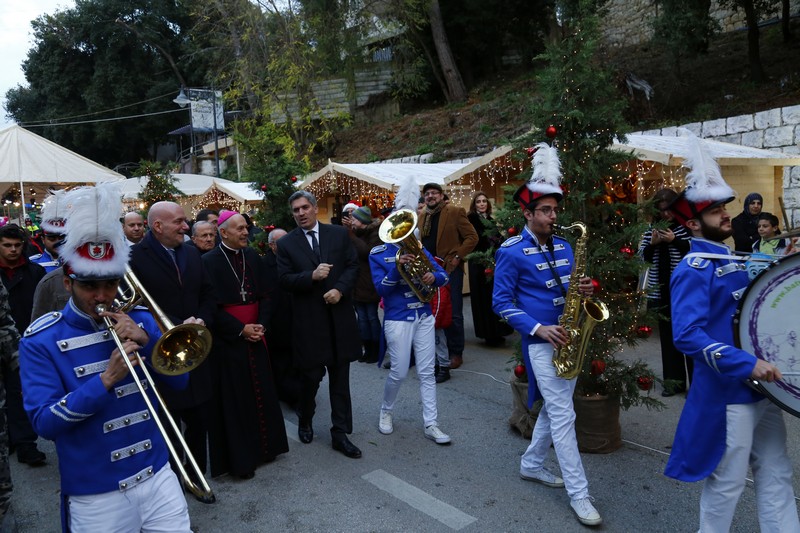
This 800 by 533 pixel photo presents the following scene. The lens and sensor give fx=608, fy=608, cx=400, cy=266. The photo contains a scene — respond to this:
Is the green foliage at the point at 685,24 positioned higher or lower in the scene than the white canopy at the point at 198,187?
higher

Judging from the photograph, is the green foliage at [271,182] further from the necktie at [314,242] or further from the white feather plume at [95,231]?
the white feather plume at [95,231]

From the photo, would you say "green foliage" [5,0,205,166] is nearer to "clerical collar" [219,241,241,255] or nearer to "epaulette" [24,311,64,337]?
"clerical collar" [219,241,241,255]

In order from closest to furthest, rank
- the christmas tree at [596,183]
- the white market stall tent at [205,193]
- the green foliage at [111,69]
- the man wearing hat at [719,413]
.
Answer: the man wearing hat at [719,413] → the christmas tree at [596,183] → the white market stall tent at [205,193] → the green foliage at [111,69]

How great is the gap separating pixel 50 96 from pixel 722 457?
176ft

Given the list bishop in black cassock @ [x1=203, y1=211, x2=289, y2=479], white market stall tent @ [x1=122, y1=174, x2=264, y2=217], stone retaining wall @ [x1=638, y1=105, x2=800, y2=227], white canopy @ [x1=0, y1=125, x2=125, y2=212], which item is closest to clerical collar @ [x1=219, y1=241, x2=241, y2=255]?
bishop in black cassock @ [x1=203, y1=211, x2=289, y2=479]

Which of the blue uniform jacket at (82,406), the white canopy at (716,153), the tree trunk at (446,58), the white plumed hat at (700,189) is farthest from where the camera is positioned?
the tree trunk at (446,58)

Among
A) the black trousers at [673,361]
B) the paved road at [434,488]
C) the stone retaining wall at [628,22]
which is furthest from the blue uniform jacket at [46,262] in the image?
the stone retaining wall at [628,22]

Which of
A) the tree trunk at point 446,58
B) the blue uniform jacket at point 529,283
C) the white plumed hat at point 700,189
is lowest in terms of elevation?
the blue uniform jacket at point 529,283

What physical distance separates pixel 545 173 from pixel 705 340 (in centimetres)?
167

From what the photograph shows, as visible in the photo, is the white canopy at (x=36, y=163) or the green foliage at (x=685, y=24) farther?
the green foliage at (x=685, y=24)

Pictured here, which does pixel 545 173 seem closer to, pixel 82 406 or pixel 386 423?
pixel 386 423

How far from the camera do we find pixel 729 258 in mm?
2857

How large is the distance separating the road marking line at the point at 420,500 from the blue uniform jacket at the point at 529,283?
104 cm

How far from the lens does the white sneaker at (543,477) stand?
13.7 feet
